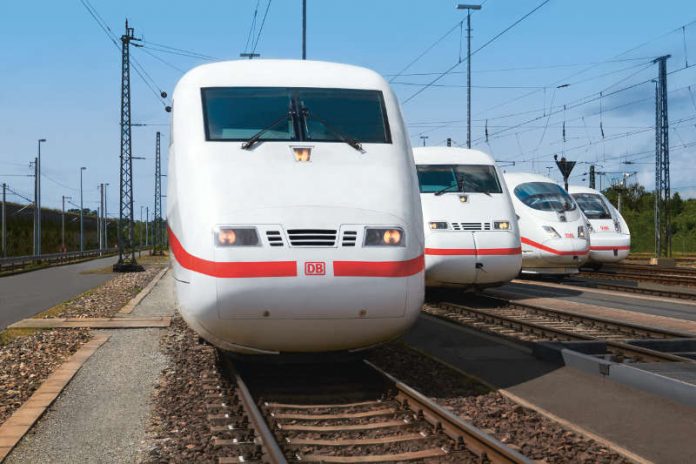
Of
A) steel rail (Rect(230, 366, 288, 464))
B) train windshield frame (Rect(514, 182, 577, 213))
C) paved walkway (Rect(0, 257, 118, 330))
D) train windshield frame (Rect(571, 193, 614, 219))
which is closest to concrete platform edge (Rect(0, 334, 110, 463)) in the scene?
steel rail (Rect(230, 366, 288, 464))

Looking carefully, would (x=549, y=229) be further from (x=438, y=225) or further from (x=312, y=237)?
(x=312, y=237)

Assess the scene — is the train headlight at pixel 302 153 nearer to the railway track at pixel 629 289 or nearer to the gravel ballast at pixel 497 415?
the gravel ballast at pixel 497 415

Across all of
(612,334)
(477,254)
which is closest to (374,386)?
(612,334)

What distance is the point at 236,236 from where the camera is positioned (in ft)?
20.2

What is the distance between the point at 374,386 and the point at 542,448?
215 cm

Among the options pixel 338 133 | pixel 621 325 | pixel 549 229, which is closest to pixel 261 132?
pixel 338 133

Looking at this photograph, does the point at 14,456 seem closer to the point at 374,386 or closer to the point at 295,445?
the point at 295,445

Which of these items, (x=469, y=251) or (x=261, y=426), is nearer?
(x=261, y=426)

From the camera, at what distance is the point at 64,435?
227 inches

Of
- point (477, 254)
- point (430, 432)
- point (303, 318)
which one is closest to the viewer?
point (430, 432)

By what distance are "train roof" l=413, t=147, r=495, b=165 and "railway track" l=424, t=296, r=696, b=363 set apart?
273 centimetres

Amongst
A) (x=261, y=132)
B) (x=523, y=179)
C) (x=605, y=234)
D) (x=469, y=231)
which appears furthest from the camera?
(x=605, y=234)

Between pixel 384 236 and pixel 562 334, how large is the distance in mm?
4955

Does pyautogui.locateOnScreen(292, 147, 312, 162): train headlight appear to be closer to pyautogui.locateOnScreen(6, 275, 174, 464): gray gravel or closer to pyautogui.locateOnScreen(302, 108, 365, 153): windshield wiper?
pyautogui.locateOnScreen(302, 108, 365, 153): windshield wiper
